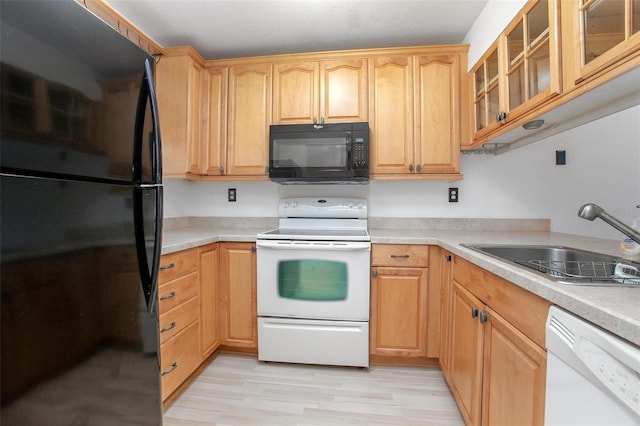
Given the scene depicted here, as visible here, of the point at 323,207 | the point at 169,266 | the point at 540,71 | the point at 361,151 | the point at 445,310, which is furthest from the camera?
the point at 323,207

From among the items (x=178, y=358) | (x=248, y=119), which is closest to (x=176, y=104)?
(x=248, y=119)

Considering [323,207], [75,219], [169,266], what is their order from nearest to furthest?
[75,219] → [169,266] → [323,207]

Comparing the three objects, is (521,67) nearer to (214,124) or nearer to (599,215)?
(599,215)

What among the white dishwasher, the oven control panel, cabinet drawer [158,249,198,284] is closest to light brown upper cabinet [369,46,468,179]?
the oven control panel

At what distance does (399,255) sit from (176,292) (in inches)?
54.8

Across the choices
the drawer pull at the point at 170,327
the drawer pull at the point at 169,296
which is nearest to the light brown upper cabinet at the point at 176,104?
the drawer pull at the point at 169,296

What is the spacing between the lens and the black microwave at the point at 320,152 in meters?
2.00

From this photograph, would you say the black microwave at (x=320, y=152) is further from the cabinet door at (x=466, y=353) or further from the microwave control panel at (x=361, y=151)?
the cabinet door at (x=466, y=353)

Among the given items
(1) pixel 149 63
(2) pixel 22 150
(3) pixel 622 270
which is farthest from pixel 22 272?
(3) pixel 622 270

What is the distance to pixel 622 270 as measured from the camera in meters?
0.93

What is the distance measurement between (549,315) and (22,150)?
135cm

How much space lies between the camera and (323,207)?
7.63 feet

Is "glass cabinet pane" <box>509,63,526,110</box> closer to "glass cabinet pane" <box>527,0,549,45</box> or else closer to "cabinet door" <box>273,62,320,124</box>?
"glass cabinet pane" <box>527,0,549,45</box>

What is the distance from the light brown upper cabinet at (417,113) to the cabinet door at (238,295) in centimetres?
116
